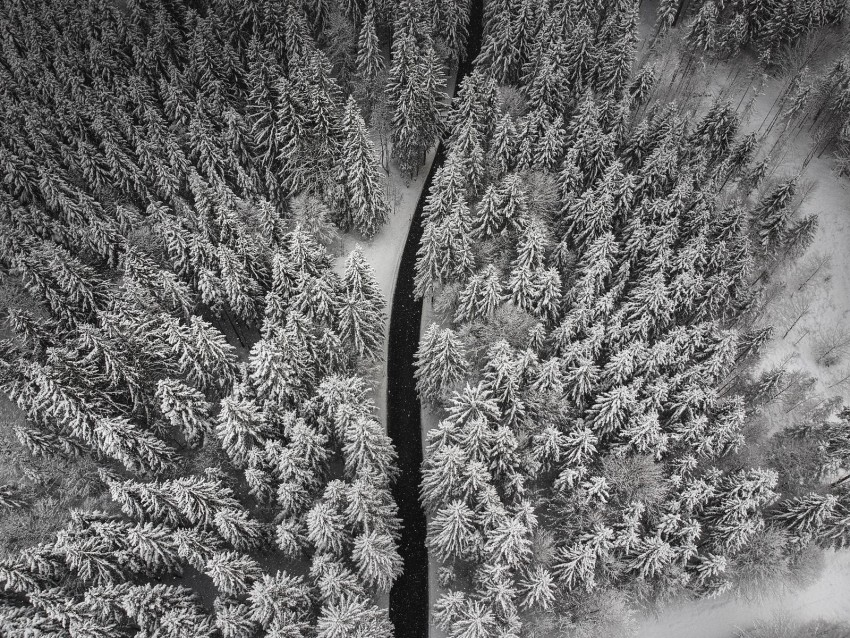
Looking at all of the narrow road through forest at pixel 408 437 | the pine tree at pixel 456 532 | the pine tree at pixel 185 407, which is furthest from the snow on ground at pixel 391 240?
the pine tree at pixel 456 532

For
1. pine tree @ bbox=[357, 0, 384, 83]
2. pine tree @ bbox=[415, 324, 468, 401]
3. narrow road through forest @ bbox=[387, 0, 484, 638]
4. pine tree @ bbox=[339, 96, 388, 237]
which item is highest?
pine tree @ bbox=[357, 0, 384, 83]

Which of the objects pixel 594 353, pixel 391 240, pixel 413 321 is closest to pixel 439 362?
pixel 413 321

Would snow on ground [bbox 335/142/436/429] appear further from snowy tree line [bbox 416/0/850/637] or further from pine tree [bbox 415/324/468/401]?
pine tree [bbox 415/324/468/401]

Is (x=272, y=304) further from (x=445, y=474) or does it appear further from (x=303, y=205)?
(x=445, y=474)

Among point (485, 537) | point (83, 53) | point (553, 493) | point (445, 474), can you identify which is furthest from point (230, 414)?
point (83, 53)

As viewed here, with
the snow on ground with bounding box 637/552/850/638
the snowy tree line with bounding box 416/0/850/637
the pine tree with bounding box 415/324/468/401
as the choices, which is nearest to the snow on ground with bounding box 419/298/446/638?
the snowy tree line with bounding box 416/0/850/637

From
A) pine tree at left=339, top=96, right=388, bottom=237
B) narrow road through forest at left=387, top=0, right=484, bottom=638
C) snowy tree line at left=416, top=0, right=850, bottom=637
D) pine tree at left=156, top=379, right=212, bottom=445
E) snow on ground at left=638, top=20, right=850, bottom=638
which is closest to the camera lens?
snowy tree line at left=416, top=0, right=850, bottom=637
